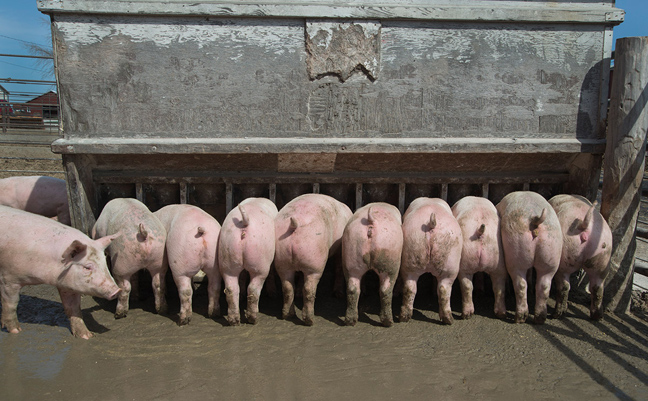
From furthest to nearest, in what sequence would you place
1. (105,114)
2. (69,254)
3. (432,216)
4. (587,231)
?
(105,114) < (587,231) < (432,216) < (69,254)

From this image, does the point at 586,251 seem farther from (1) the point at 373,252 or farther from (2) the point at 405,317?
(1) the point at 373,252

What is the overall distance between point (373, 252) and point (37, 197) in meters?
4.27

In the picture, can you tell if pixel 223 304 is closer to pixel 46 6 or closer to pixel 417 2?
pixel 46 6

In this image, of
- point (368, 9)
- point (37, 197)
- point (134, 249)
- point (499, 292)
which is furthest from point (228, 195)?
point (499, 292)

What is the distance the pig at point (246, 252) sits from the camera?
4.33 meters

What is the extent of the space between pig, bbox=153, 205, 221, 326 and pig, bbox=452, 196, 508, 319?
2283 millimetres

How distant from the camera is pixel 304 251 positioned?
14.4ft

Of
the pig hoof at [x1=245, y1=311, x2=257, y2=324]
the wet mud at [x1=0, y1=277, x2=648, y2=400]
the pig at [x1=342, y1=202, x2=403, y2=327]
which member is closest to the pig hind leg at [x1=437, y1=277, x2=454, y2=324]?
the wet mud at [x1=0, y1=277, x2=648, y2=400]

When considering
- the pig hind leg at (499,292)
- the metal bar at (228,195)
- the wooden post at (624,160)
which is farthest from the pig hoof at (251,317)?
the wooden post at (624,160)

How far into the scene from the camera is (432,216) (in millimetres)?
4359

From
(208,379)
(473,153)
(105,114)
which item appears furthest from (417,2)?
(208,379)

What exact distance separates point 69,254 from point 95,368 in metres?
0.95

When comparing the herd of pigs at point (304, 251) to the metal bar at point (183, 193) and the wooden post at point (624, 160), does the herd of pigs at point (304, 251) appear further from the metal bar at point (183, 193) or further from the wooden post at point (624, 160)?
the metal bar at point (183, 193)

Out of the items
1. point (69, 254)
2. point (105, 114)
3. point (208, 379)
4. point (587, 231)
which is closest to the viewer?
point (208, 379)
